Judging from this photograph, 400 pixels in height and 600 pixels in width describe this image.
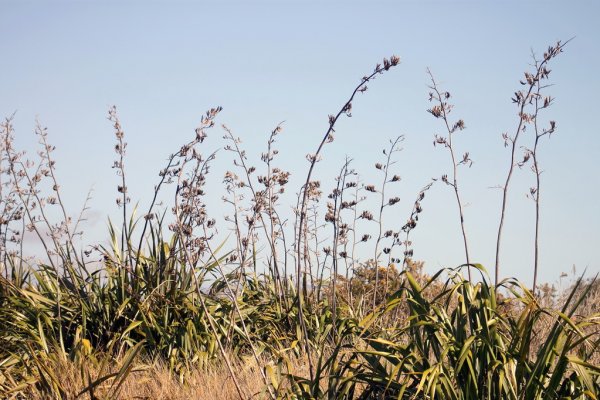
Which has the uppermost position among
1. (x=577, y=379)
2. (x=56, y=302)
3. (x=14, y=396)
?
(x=56, y=302)

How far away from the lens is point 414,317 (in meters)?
5.04

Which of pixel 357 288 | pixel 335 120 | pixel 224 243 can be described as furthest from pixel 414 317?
pixel 357 288

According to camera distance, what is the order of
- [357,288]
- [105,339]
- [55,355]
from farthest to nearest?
[357,288]
[105,339]
[55,355]

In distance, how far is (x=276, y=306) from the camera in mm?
8922

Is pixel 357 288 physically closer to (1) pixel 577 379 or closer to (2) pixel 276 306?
(2) pixel 276 306

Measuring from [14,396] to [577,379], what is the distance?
4373 millimetres

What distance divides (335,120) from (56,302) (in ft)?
13.9

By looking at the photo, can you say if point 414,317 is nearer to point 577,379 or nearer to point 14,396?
point 577,379

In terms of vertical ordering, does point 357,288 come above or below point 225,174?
below

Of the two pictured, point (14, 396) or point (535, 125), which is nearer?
point (14, 396)

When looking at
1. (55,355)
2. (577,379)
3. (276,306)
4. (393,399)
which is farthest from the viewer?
(276,306)

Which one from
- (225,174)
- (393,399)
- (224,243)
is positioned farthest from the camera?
(224,243)

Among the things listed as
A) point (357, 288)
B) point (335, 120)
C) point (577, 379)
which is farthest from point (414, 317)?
point (357, 288)

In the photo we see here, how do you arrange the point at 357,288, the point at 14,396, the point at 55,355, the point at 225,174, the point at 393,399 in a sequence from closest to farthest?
the point at 393,399
the point at 14,396
the point at 55,355
the point at 225,174
the point at 357,288
